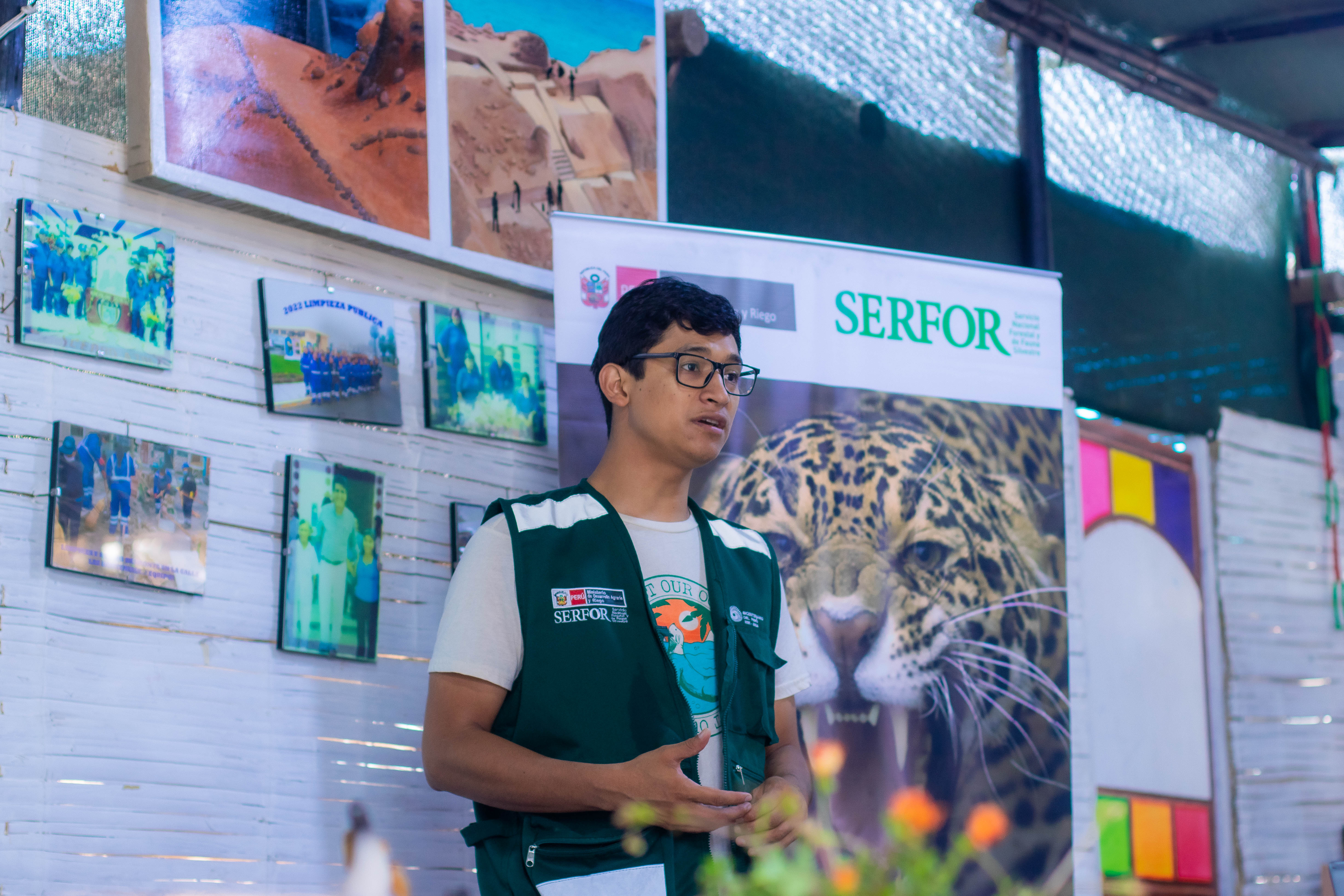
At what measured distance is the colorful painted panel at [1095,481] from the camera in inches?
173

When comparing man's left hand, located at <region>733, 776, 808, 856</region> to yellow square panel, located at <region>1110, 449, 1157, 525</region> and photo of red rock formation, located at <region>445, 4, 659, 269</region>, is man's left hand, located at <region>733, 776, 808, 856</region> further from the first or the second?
yellow square panel, located at <region>1110, 449, 1157, 525</region>

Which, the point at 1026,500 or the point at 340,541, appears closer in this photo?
the point at 340,541

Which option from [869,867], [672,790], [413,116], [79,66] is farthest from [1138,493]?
[869,867]

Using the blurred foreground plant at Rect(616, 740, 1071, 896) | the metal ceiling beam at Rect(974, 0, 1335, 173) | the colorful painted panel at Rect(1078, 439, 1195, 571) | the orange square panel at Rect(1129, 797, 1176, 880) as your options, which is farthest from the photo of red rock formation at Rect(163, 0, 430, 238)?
the orange square panel at Rect(1129, 797, 1176, 880)

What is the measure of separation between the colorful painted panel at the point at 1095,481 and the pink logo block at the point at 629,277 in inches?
83.1

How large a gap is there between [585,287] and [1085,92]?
Answer: 2.67 meters

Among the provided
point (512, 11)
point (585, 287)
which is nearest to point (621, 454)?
point (585, 287)

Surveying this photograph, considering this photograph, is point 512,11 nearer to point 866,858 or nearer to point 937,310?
point 937,310

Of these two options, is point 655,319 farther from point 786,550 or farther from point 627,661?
point 786,550

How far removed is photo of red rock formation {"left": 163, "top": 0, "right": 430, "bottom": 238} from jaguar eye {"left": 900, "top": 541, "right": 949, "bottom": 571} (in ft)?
3.97

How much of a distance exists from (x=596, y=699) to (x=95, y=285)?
1112 millimetres

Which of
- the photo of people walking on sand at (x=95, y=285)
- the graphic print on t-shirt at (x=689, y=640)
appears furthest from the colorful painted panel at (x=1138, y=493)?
the photo of people walking on sand at (x=95, y=285)

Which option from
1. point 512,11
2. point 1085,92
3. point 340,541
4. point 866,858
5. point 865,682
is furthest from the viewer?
point 1085,92

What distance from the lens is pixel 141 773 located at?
223cm
